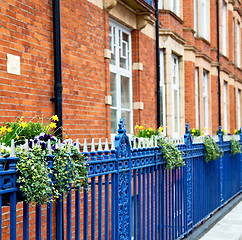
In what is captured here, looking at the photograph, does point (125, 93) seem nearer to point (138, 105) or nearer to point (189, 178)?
point (138, 105)

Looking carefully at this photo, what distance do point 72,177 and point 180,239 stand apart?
379 centimetres

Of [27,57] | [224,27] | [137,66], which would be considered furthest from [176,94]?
[224,27]

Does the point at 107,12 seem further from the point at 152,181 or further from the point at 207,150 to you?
the point at 152,181

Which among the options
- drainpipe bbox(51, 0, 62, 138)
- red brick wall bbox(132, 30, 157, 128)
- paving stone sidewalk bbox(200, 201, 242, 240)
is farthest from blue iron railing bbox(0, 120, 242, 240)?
red brick wall bbox(132, 30, 157, 128)

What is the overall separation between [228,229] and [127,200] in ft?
13.0

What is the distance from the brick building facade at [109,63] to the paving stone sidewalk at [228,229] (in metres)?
2.69

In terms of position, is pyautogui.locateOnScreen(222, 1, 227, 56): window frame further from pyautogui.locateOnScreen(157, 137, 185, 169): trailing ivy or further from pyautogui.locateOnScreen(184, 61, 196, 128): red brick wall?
pyautogui.locateOnScreen(157, 137, 185, 169): trailing ivy

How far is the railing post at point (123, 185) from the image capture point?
5126mm

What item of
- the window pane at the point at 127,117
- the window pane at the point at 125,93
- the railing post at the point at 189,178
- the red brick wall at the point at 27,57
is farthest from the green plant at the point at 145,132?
the red brick wall at the point at 27,57

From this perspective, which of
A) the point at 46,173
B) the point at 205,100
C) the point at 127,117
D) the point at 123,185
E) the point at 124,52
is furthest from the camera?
the point at 205,100

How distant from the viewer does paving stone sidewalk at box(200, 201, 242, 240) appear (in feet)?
26.3

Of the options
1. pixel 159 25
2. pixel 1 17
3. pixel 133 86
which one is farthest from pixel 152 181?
pixel 159 25

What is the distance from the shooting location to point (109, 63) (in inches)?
357

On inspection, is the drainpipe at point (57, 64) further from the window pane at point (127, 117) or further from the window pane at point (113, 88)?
the window pane at point (127, 117)
